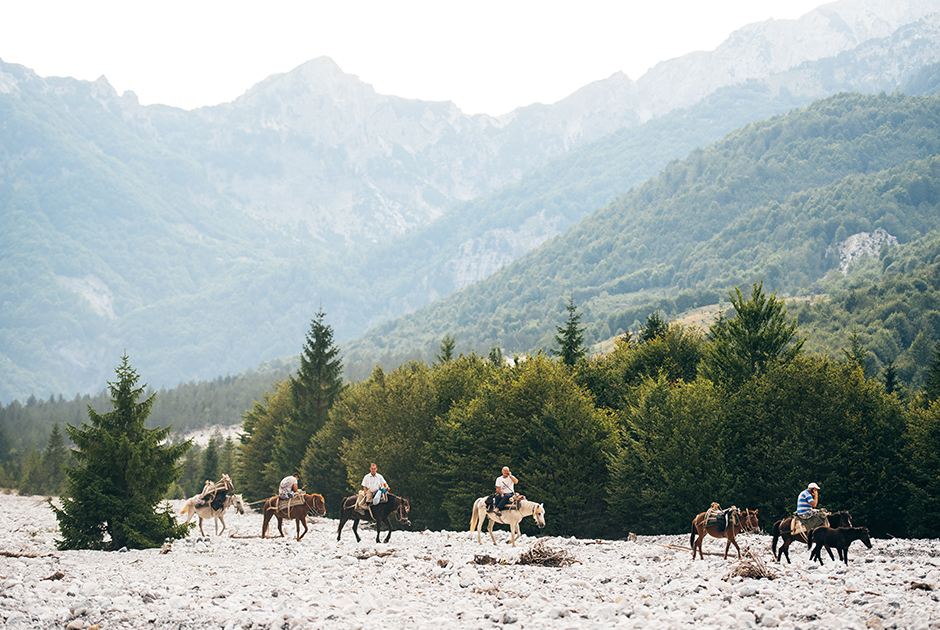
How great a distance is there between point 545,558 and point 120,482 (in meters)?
18.3

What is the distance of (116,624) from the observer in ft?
57.1

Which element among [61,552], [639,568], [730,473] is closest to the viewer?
[639,568]

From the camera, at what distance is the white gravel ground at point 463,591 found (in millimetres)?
17141

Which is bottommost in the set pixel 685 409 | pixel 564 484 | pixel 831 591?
pixel 831 591

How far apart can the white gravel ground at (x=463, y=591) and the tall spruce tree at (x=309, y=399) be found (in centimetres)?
4835

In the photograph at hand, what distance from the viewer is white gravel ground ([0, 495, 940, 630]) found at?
675 inches

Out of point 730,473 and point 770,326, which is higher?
point 770,326

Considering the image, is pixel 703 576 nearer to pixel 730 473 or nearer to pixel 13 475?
pixel 730 473

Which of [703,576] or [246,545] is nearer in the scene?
[703,576]

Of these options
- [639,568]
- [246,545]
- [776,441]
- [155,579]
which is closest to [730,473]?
[776,441]

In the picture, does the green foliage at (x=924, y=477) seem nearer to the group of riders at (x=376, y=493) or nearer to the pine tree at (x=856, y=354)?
the pine tree at (x=856, y=354)

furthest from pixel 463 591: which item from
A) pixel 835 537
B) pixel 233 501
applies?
pixel 233 501

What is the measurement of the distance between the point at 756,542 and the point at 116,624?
22.4m

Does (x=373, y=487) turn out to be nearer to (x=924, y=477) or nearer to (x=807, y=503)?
(x=807, y=503)
